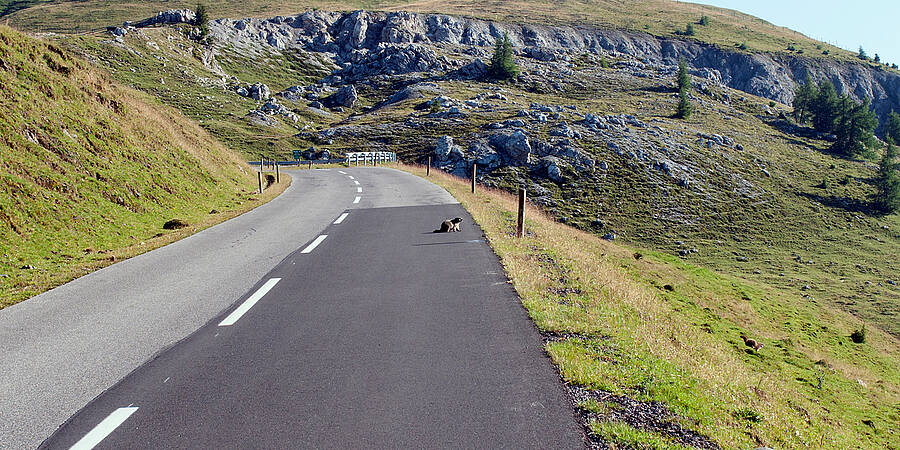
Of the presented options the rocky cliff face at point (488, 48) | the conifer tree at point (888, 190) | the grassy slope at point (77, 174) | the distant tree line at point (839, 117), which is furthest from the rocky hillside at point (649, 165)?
the grassy slope at point (77, 174)

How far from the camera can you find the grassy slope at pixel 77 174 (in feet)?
33.2

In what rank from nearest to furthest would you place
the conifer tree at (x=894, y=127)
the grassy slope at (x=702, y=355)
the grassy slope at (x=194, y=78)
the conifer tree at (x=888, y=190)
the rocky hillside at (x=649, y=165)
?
the grassy slope at (x=702, y=355), the rocky hillside at (x=649, y=165), the conifer tree at (x=888, y=190), the grassy slope at (x=194, y=78), the conifer tree at (x=894, y=127)

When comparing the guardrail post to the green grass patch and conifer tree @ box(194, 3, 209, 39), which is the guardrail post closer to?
the green grass patch

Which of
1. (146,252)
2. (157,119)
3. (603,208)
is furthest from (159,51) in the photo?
(146,252)

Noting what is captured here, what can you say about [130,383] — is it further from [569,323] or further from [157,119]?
[157,119]

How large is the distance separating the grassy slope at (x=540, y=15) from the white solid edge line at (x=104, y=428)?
170 meters

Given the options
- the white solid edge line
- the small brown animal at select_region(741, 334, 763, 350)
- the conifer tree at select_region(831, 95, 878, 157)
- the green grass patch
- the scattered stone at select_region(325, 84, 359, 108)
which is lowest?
the small brown animal at select_region(741, 334, 763, 350)

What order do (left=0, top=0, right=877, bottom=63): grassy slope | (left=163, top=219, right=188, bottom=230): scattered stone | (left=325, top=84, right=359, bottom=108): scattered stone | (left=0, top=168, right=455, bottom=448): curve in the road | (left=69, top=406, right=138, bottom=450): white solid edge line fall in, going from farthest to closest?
(left=0, top=0, right=877, bottom=63): grassy slope → (left=325, top=84, right=359, bottom=108): scattered stone → (left=163, top=219, right=188, bottom=230): scattered stone → (left=0, top=168, right=455, bottom=448): curve in the road → (left=69, top=406, right=138, bottom=450): white solid edge line

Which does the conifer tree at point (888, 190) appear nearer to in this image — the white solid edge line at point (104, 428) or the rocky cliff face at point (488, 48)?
the white solid edge line at point (104, 428)

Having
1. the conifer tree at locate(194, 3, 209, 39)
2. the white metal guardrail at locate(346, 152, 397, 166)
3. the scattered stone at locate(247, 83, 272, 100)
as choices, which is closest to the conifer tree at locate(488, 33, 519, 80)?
the scattered stone at locate(247, 83, 272, 100)

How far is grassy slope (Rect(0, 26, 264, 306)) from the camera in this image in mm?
10117

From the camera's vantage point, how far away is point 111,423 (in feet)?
11.6

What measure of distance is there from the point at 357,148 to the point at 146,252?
49029mm

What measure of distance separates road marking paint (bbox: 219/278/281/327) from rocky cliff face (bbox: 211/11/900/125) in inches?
4308
